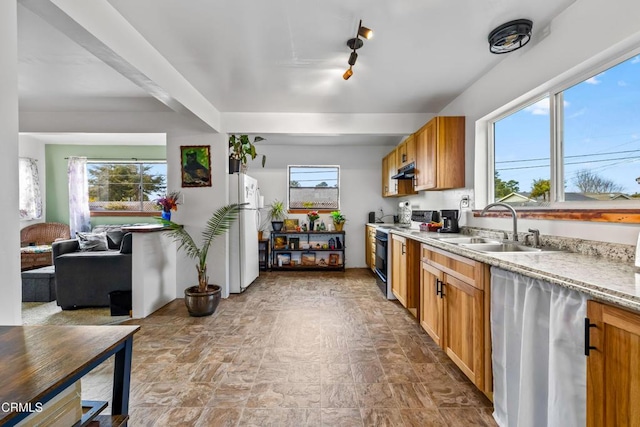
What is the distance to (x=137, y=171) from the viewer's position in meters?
6.43

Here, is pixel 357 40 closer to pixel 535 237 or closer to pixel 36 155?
pixel 535 237

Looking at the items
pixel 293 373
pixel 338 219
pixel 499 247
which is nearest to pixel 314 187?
pixel 338 219

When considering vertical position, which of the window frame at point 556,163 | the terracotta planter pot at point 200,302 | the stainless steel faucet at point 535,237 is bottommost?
the terracotta planter pot at point 200,302

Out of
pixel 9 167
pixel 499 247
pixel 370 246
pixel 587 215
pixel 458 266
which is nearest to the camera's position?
pixel 9 167

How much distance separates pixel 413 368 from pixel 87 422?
6.26 ft

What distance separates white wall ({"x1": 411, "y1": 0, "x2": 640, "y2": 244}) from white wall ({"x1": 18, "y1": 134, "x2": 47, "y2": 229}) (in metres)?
7.78

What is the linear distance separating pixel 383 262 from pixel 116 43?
3.51m

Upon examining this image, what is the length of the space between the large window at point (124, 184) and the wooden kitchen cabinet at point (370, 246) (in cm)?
453

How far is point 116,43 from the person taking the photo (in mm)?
1909

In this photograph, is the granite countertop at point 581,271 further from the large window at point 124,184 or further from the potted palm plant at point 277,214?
the large window at point 124,184

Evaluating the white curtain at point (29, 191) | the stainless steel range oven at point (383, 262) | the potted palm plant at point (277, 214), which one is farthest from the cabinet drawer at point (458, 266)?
the white curtain at point (29, 191)

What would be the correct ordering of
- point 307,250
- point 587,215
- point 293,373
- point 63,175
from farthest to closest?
point 63,175 < point 307,250 < point 293,373 < point 587,215

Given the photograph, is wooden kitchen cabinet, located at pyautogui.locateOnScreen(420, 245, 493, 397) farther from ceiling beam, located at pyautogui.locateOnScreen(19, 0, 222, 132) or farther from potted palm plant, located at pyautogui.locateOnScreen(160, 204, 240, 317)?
ceiling beam, located at pyautogui.locateOnScreen(19, 0, 222, 132)

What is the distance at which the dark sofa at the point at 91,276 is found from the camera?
333 centimetres
